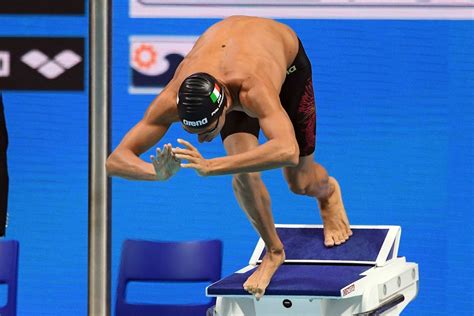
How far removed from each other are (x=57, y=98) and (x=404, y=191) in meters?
1.96

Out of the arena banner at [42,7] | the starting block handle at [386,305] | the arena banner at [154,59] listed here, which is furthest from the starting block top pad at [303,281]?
the arena banner at [42,7]

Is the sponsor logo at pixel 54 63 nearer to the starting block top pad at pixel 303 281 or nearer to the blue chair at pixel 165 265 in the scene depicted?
the blue chair at pixel 165 265

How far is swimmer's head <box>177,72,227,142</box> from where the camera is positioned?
4.09m

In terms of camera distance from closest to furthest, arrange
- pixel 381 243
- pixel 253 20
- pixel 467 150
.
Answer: pixel 253 20
pixel 381 243
pixel 467 150

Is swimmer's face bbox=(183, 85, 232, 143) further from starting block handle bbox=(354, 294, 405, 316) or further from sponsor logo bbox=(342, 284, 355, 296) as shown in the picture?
starting block handle bbox=(354, 294, 405, 316)

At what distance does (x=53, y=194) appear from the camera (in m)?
6.11

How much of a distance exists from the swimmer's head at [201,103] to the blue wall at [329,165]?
1885mm

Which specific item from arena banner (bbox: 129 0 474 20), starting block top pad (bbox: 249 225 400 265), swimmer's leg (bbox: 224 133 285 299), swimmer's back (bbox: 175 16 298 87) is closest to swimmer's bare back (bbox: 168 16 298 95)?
swimmer's back (bbox: 175 16 298 87)

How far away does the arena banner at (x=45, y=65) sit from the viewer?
6.08m

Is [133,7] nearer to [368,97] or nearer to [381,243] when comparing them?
[368,97]

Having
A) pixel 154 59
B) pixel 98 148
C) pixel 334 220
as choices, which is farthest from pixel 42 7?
pixel 334 220

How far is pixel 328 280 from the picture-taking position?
4.51 metres

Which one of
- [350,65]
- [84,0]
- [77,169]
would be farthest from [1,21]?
[350,65]

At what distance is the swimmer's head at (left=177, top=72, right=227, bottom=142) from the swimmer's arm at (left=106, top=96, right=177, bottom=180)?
192 millimetres
